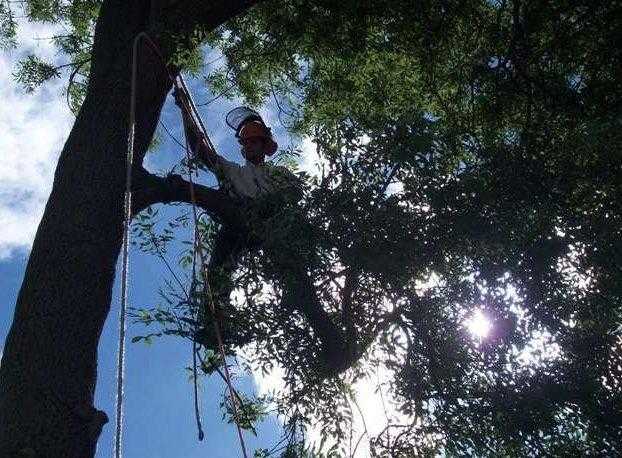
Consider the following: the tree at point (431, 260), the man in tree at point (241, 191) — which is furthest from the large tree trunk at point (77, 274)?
the man in tree at point (241, 191)

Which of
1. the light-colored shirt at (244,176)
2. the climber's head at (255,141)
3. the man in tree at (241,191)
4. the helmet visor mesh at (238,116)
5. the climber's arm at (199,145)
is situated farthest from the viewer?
the helmet visor mesh at (238,116)

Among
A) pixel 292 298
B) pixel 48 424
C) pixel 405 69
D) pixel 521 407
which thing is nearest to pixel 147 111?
pixel 292 298

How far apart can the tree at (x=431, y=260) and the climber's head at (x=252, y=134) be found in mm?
1281

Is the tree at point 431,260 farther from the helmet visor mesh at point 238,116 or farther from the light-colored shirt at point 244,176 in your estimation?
the helmet visor mesh at point 238,116

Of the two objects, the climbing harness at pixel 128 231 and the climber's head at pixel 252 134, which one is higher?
the climber's head at pixel 252 134

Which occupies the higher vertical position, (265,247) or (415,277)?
(265,247)

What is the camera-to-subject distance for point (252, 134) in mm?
6754

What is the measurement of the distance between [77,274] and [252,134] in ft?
9.93

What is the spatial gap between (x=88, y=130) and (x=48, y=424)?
247cm

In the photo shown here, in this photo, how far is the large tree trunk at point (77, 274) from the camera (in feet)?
11.8

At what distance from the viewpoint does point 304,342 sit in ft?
18.3

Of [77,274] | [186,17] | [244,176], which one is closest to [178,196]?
[244,176]

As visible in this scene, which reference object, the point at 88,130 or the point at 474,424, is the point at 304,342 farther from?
the point at 88,130

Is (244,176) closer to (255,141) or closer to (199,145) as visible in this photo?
(199,145)
